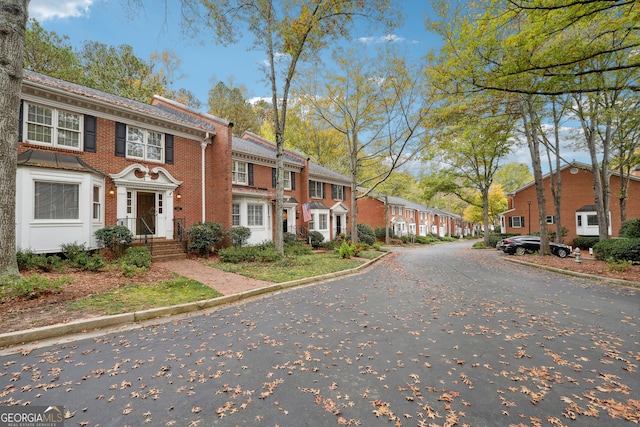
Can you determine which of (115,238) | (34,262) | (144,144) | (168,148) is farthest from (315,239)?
(34,262)

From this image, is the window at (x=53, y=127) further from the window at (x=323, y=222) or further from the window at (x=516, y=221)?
the window at (x=516, y=221)

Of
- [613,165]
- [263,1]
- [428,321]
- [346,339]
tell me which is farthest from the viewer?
[613,165]

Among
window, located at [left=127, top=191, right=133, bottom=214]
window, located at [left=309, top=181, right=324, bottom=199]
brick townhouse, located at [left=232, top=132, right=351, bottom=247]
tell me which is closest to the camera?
window, located at [left=127, top=191, right=133, bottom=214]

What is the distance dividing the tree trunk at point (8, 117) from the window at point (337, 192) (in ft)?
65.5

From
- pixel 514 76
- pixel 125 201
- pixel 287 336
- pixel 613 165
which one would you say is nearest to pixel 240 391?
pixel 287 336

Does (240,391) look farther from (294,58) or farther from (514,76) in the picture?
(294,58)

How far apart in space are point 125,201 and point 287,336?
1156cm

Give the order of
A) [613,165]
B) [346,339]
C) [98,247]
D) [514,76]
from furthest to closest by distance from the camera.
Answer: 1. [613,165]
2. [98,247]
3. [514,76]
4. [346,339]

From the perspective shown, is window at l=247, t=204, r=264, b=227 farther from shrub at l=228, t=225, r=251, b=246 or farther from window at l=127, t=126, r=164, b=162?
window at l=127, t=126, r=164, b=162

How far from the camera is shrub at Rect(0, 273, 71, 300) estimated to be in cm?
Answer: 557

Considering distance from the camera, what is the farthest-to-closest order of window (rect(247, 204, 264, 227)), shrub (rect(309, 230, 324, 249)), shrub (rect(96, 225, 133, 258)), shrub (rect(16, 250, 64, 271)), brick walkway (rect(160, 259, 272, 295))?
shrub (rect(309, 230, 324, 249)), window (rect(247, 204, 264, 227)), shrub (rect(96, 225, 133, 258)), shrub (rect(16, 250, 64, 271)), brick walkway (rect(160, 259, 272, 295))

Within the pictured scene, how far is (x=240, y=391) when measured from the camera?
291 cm

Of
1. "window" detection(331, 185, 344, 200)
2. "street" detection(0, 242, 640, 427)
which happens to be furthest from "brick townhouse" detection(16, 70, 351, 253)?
"street" detection(0, 242, 640, 427)

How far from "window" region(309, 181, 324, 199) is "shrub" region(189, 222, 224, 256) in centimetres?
962
